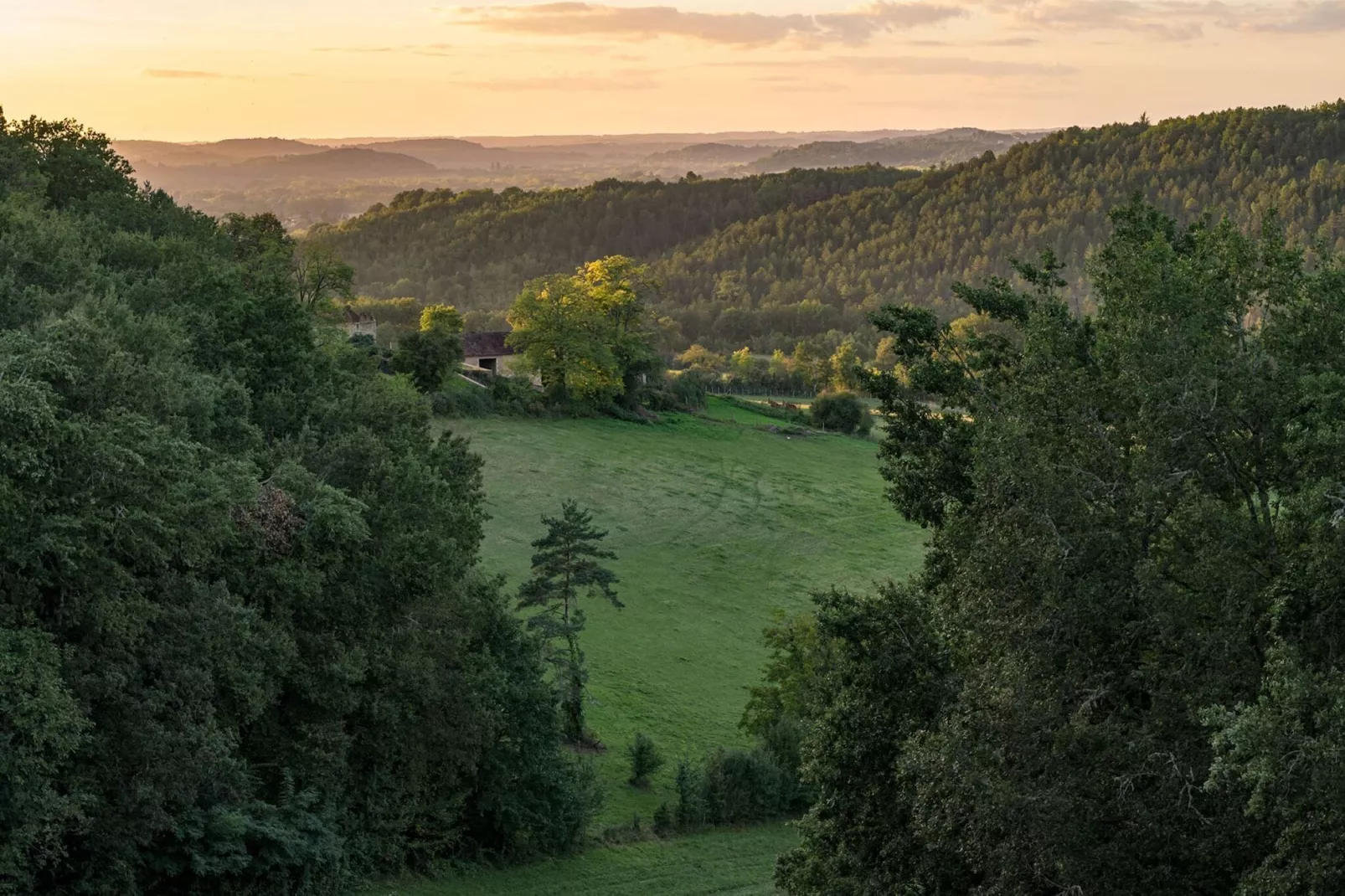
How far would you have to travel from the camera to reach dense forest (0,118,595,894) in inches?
773

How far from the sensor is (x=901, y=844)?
18.7 metres

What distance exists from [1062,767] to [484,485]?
173 feet

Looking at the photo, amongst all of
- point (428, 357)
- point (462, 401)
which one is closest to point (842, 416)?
point (462, 401)

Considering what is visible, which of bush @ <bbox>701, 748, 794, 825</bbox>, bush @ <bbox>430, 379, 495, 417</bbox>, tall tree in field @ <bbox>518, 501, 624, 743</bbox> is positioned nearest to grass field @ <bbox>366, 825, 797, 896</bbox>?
bush @ <bbox>701, 748, 794, 825</bbox>

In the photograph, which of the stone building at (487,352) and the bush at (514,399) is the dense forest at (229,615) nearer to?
the bush at (514,399)

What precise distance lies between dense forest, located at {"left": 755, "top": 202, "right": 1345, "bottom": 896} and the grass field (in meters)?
10.8

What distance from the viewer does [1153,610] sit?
14836 mm

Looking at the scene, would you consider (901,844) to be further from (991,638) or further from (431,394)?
(431,394)

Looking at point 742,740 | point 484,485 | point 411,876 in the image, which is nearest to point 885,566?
point 484,485

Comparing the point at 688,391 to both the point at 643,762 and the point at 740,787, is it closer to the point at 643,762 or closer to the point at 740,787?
the point at 643,762

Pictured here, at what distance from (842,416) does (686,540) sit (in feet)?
113

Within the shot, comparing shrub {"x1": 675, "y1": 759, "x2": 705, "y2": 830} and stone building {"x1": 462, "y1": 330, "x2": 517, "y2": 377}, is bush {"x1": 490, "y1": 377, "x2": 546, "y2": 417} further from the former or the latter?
shrub {"x1": 675, "y1": 759, "x2": 705, "y2": 830}

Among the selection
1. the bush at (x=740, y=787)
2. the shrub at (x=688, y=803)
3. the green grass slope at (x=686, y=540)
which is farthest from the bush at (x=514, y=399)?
the shrub at (x=688, y=803)

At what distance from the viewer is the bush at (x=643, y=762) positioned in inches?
1448
